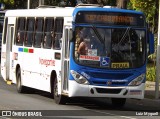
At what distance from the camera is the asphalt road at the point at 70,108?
51.9 feet

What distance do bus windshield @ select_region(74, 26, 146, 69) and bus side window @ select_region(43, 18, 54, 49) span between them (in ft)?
6.77

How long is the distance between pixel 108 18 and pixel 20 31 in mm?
5836

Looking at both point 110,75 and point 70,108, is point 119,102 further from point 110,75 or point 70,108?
point 70,108

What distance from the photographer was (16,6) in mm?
58938

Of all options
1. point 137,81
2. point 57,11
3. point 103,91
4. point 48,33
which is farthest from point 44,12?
point 137,81

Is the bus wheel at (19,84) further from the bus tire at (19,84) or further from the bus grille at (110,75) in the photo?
the bus grille at (110,75)

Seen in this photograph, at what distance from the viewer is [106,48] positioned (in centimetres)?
1744

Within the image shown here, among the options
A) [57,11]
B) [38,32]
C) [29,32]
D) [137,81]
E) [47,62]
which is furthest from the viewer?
[29,32]

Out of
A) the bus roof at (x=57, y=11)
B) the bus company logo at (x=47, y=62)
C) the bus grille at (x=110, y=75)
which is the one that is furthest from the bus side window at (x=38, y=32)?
the bus grille at (x=110, y=75)

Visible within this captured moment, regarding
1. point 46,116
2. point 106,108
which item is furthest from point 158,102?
point 46,116

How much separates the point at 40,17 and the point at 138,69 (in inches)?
177

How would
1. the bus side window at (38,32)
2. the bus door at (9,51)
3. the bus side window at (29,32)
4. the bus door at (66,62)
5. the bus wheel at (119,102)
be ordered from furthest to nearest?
the bus door at (9,51) → the bus side window at (29,32) → the bus side window at (38,32) → the bus wheel at (119,102) → the bus door at (66,62)

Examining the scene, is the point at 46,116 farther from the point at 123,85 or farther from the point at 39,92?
the point at 39,92

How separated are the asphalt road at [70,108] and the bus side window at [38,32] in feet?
5.84
